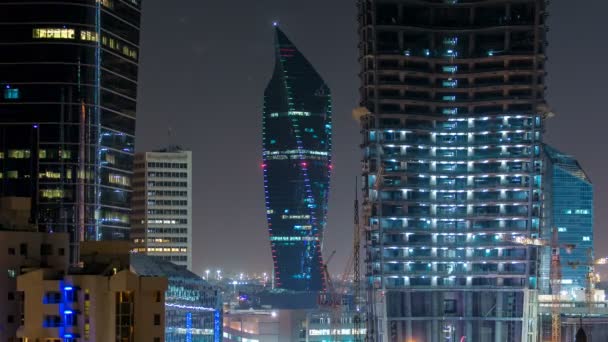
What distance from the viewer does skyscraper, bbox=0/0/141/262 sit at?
167625 millimetres

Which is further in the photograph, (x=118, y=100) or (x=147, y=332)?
(x=118, y=100)

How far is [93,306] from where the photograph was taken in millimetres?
90688

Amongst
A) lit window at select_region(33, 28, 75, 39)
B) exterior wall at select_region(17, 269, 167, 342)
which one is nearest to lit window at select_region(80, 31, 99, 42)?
lit window at select_region(33, 28, 75, 39)

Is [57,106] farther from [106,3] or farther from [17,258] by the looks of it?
[17,258]

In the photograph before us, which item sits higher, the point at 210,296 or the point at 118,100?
the point at 118,100

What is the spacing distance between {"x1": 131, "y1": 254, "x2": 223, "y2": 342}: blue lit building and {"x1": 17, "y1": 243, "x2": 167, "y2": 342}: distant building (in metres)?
69.9

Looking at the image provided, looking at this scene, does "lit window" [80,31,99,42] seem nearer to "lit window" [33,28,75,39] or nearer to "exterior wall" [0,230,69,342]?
"lit window" [33,28,75,39]

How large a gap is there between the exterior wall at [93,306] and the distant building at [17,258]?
135 inches

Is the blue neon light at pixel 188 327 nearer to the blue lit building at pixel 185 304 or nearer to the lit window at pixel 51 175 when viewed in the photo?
the blue lit building at pixel 185 304

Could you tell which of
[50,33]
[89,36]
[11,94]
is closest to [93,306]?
[50,33]

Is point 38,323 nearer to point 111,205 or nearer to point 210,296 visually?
point 111,205

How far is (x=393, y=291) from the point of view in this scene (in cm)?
19912

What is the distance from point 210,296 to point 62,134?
3842 centimetres

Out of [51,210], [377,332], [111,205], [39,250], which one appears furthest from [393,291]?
[39,250]
